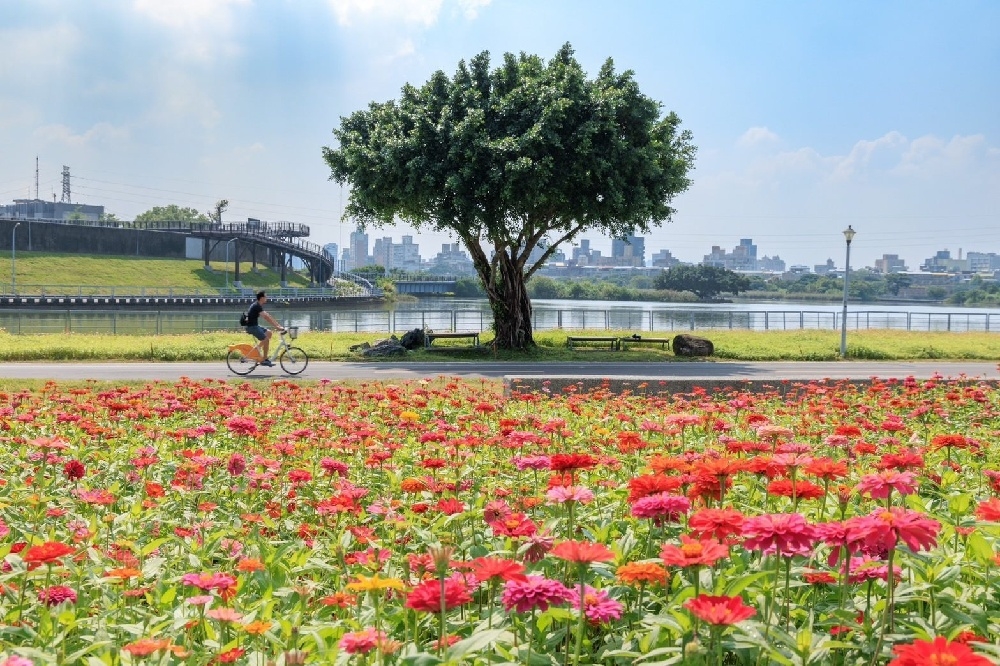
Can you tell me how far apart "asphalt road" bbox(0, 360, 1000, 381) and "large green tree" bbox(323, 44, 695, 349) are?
443 centimetres

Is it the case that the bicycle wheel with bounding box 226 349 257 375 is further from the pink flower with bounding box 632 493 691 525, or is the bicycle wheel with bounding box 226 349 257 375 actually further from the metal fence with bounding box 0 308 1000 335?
the pink flower with bounding box 632 493 691 525

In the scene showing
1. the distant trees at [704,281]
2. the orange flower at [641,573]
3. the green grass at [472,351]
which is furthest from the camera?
the distant trees at [704,281]

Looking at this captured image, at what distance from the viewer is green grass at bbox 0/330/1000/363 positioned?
22672mm

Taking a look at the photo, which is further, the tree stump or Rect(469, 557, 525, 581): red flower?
the tree stump

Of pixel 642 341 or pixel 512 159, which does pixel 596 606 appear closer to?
pixel 512 159

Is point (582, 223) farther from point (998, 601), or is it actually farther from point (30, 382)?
point (998, 601)

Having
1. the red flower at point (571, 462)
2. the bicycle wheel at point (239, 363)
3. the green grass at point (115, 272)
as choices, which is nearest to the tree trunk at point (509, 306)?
the bicycle wheel at point (239, 363)

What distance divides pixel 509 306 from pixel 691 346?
574cm

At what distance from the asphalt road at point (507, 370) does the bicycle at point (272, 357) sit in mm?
270

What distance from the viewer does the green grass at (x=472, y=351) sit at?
22672mm

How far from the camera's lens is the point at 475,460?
5.95m

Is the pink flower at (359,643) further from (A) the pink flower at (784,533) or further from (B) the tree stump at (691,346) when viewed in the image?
(B) the tree stump at (691,346)

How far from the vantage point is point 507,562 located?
217cm

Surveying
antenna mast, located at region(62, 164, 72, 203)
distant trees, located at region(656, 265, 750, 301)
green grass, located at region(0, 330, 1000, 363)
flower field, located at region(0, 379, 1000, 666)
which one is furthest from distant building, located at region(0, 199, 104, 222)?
flower field, located at region(0, 379, 1000, 666)
